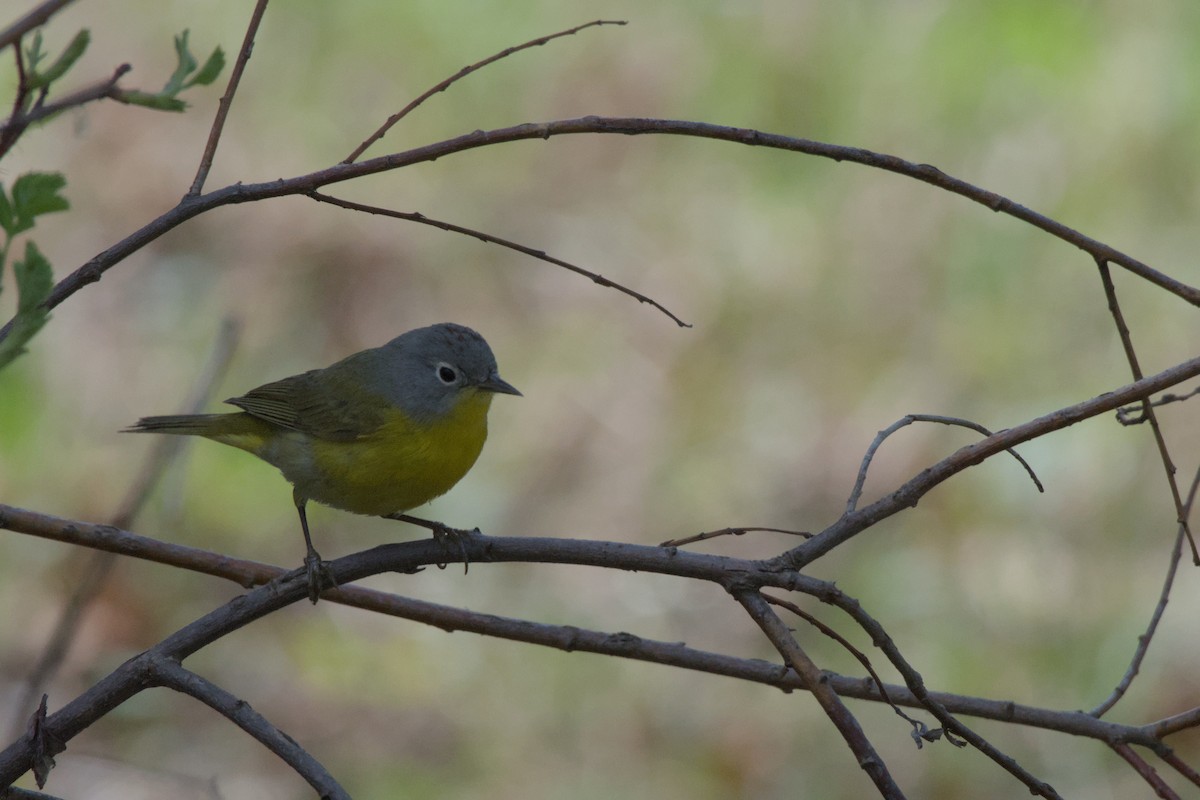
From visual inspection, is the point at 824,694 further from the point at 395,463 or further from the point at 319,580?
the point at 395,463

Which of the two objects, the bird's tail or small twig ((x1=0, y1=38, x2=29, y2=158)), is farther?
the bird's tail

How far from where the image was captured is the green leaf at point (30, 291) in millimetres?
1229

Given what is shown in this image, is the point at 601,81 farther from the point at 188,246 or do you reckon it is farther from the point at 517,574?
the point at 517,574

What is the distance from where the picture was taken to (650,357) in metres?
7.84

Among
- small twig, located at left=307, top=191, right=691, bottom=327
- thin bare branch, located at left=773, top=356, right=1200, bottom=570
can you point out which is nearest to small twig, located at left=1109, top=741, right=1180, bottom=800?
thin bare branch, located at left=773, top=356, right=1200, bottom=570

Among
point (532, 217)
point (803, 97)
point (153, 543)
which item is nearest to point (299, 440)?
point (153, 543)

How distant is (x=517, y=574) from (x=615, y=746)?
1289 mm

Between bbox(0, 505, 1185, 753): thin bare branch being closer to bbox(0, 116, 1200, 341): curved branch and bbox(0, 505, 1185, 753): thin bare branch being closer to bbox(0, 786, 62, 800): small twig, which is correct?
bbox(0, 786, 62, 800): small twig

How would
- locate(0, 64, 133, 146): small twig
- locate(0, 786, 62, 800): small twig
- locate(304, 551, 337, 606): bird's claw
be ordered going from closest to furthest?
locate(0, 64, 133, 146): small twig, locate(0, 786, 62, 800): small twig, locate(304, 551, 337, 606): bird's claw

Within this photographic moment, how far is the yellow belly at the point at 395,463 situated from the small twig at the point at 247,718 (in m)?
2.05

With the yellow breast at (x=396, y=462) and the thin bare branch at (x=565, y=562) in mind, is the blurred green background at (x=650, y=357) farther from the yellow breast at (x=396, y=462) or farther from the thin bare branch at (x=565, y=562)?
the thin bare branch at (x=565, y=562)

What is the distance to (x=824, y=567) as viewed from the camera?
22.1 feet

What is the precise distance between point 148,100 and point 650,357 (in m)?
6.40

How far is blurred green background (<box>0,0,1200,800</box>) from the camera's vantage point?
5.95 m
